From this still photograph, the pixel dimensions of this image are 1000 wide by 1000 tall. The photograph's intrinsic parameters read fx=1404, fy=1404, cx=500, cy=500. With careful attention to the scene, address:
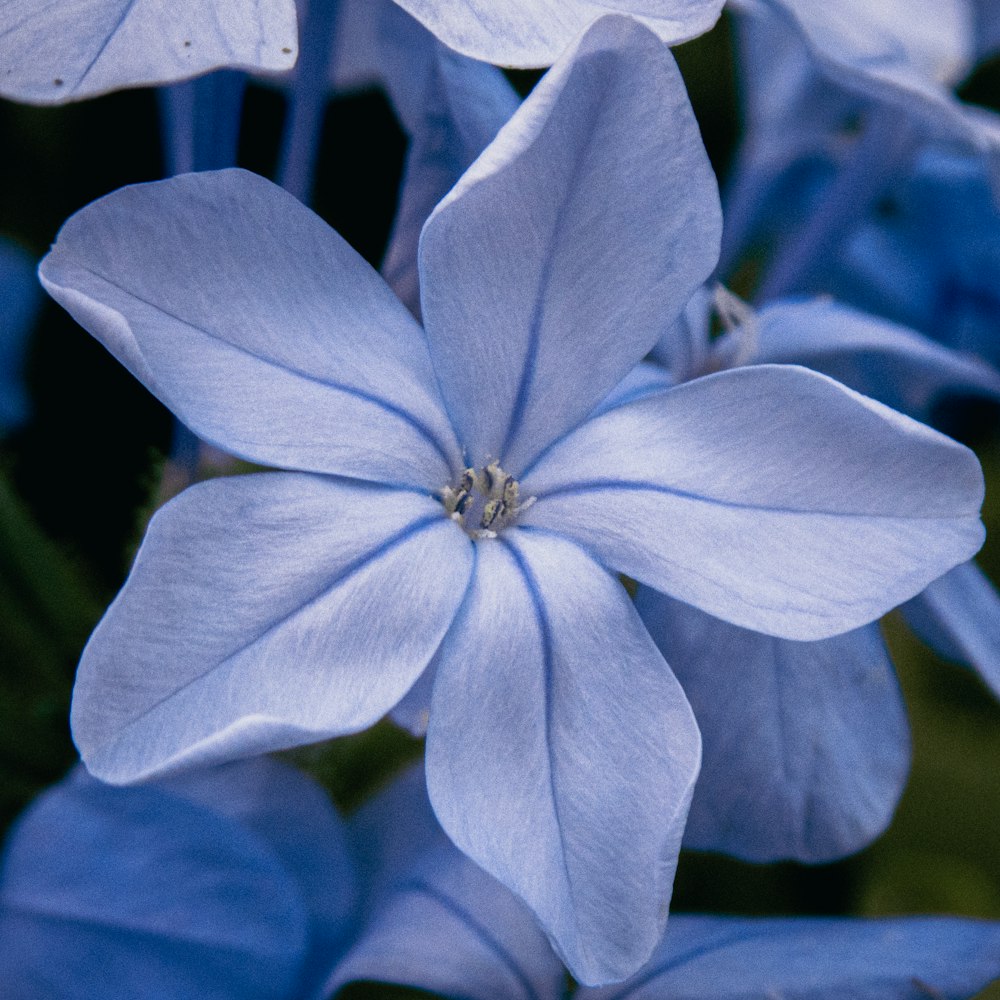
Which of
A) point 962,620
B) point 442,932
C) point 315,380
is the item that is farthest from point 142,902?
point 962,620

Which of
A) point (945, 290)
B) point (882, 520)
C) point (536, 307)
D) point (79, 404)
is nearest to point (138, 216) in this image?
point (536, 307)

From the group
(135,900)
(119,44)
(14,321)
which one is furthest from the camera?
(14,321)

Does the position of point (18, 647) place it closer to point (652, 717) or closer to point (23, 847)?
point (23, 847)

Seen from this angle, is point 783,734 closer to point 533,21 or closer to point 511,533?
point 511,533

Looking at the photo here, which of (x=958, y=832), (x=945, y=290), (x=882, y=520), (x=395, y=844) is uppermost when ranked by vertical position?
(x=882, y=520)

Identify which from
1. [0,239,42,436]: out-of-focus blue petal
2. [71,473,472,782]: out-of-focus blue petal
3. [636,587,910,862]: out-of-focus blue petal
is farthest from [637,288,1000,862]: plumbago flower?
[0,239,42,436]: out-of-focus blue petal

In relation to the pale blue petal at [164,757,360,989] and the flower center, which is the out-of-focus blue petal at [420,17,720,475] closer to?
the flower center
